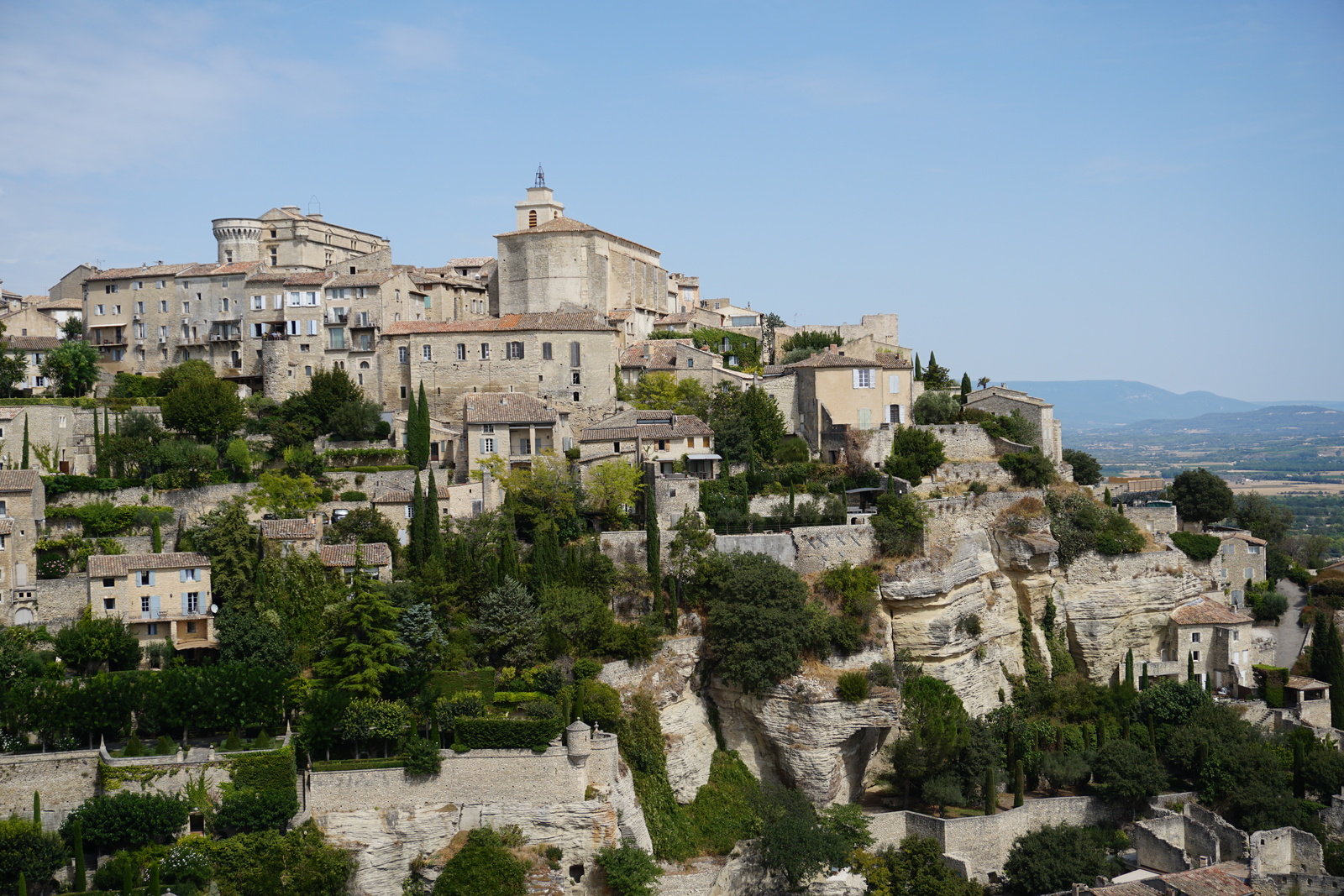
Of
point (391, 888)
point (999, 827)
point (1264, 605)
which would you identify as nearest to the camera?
point (391, 888)

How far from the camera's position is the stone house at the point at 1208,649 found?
176ft

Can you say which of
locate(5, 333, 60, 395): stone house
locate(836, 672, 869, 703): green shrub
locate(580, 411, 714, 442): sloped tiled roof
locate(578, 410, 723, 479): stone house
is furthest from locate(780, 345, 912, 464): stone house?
locate(5, 333, 60, 395): stone house

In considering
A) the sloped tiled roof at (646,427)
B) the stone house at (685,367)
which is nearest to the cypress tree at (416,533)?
the sloped tiled roof at (646,427)

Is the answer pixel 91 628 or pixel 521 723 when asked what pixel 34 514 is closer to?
pixel 91 628

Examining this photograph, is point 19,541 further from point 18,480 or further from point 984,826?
point 984,826

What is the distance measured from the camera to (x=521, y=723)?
40.2 m

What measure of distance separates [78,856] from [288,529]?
13.9m

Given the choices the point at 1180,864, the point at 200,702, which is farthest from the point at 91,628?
the point at 1180,864

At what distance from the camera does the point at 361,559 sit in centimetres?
4603

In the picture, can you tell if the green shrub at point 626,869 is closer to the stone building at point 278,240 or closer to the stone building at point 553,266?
the stone building at point 553,266

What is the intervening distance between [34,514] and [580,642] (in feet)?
68.3

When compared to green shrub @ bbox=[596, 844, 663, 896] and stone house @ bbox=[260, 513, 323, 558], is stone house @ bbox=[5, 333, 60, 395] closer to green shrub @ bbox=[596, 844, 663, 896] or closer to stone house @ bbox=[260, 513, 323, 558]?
stone house @ bbox=[260, 513, 323, 558]

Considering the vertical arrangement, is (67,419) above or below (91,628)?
above

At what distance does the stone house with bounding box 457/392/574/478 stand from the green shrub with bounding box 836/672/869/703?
1690 centimetres
